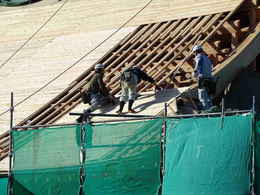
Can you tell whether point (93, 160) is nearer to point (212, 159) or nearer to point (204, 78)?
point (212, 159)

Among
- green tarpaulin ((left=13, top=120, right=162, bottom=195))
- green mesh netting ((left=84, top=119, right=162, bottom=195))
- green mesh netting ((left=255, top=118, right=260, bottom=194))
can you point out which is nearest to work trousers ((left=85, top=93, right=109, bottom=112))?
green tarpaulin ((left=13, top=120, right=162, bottom=195))

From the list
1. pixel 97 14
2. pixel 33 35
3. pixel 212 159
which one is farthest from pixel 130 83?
pixel 33 35

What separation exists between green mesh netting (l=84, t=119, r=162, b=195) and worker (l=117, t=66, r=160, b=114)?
2.89 meters

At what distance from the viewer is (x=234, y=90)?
17453 millimetres

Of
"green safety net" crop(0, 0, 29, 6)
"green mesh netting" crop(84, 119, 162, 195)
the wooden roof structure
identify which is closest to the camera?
"green mesh netting" crop(84, 119, 162, 195)

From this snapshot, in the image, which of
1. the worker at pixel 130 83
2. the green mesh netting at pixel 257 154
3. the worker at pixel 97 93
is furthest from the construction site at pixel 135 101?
the worker at pixel 130 83

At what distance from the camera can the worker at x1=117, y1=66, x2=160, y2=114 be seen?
1577 centimetres

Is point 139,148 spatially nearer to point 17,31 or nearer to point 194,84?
point 194,84

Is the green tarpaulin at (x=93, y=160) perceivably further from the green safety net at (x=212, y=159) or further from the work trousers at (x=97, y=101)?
the work trousers at (x=97, y=101)

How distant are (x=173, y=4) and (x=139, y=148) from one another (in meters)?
8.63

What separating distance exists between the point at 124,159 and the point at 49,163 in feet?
4.50

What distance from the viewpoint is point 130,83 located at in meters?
15.9

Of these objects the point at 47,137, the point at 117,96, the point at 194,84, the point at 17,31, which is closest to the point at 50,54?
the point at 17,31

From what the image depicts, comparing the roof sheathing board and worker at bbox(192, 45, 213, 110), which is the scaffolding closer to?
worker at bbox(192, 45, 213, 110)
